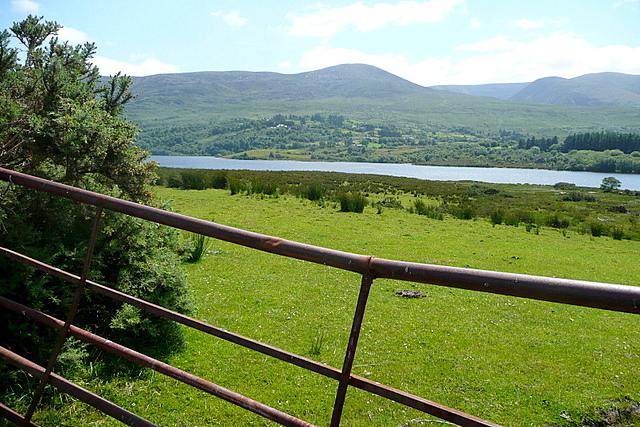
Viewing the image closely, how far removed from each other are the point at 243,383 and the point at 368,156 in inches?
5909

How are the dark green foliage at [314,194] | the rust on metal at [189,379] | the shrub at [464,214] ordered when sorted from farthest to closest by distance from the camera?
1. the dark green foliage at [314,194]
2. the shrub at [464,214]
3. the rust on metal at [189,379]

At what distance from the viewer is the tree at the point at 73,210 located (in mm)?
3584

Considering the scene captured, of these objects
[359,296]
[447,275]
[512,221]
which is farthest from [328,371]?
[512,221]

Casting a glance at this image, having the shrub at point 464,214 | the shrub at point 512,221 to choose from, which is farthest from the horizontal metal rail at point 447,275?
the shrub at point 464,214

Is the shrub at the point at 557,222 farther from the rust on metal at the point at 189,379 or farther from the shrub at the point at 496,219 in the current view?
the rust on metal at the point at 189,379

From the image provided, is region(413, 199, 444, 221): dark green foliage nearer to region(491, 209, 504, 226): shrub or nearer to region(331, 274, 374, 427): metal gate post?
region(491, 209, 504, 226): shrub

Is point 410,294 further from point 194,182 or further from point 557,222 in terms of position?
point 194,182

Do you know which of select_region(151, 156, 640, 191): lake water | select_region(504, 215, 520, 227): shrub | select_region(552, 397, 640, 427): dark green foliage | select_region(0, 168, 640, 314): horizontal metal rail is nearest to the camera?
select_region(0, 168, 640, 314): horizontal metal rail

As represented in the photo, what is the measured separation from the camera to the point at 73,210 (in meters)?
3.95

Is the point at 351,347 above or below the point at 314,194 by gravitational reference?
above

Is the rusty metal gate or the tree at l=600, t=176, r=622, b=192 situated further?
the tree at l=600, t=176, r=622, b=192

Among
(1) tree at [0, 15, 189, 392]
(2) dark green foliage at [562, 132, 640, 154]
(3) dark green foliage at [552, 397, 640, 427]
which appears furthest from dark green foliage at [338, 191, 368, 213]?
(2) dark green foliage at [562, 132, 640, 154]

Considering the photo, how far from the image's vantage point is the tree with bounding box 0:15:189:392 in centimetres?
358

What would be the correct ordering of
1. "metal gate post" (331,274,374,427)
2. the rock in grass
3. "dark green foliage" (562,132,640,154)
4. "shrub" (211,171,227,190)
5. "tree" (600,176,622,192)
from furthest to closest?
"dark green foliage" (562,132,640,154)
"tree" (600,176,622,192)
"shrub" (211,171,227,190)
the rock in grass
"metal gate post" (331,274,374,427)
